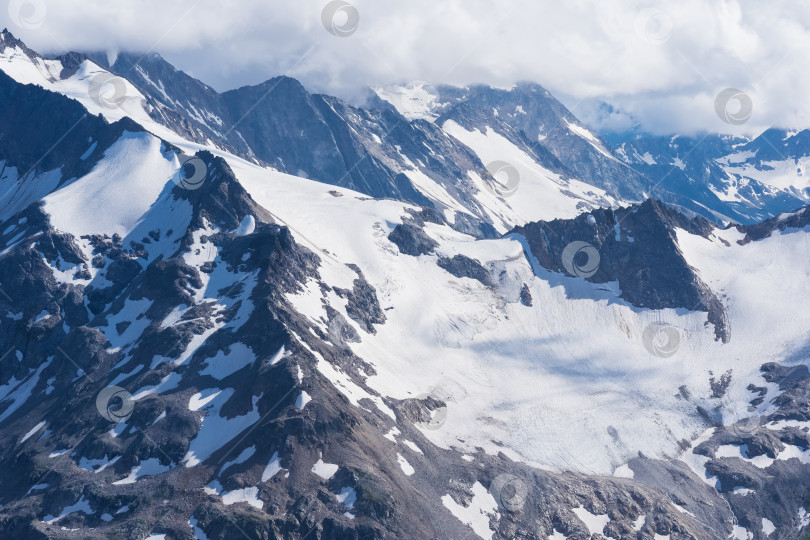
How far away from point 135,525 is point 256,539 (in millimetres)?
19537

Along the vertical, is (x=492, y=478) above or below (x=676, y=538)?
above

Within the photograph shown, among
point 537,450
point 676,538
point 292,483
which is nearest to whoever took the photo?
point 292,483

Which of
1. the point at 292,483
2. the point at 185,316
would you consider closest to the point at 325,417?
the point at 292,483

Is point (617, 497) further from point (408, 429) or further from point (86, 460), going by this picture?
point (86, 460)

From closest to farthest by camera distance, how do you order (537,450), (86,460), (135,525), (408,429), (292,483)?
(135,525), (292,483), (86,460), (408,429), (537,450)

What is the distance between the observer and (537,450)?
19462cm

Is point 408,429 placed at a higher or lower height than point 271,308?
lower

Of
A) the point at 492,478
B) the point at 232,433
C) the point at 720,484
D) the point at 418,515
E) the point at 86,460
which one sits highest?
the point at 86,460

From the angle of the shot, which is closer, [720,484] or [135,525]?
[135,525]

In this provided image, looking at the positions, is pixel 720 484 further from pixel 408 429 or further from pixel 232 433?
pixel 232 433

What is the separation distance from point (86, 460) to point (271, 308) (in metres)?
50.4

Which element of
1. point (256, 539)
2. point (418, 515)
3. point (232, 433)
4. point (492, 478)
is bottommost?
point (492, 478)

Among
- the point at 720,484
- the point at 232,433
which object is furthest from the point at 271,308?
the point at 720,484

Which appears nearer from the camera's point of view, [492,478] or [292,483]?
[292,483]
